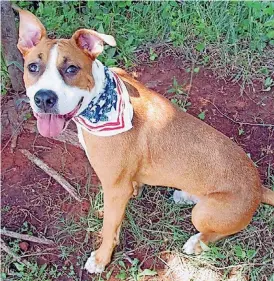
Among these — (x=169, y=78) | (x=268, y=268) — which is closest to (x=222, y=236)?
(x=268, y=268)

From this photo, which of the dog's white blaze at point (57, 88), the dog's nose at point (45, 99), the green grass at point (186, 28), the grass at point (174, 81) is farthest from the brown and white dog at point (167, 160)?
the green grass at point (186, 28)

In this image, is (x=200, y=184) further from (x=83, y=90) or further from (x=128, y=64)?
(x=128, y=64)

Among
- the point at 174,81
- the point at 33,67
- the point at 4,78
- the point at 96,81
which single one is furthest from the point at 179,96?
the point at 33,67

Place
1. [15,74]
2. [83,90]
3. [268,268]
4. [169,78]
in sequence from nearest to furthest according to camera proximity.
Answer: [83,90]
[268,268]
[15,74]
[169,78]

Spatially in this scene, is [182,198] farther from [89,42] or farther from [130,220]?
[89,42]

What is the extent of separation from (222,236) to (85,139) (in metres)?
1.30

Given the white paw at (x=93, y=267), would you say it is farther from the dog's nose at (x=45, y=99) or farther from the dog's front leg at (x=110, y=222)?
the dog's nose at (x=45, y=99)

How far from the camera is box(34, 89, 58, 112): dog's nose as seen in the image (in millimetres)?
3316

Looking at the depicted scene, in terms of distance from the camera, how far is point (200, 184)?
4043 millimetres

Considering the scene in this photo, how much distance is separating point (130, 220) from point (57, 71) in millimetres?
1632

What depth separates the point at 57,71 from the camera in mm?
3422

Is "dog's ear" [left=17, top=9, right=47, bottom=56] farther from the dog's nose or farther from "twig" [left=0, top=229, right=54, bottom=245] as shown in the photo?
"twig" [left=0, top=229, right=54, bottom=245]

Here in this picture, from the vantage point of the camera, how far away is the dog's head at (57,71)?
337 centimetres

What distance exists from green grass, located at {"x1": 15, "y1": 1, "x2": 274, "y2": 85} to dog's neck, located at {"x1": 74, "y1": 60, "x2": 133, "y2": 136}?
1.67 meters
